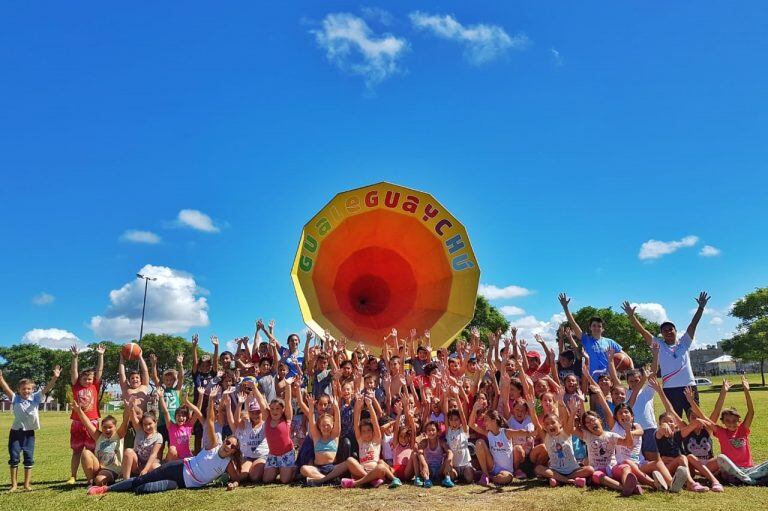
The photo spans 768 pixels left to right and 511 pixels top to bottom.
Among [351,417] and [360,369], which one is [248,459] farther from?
[360,369]

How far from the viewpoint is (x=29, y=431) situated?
24.2ft

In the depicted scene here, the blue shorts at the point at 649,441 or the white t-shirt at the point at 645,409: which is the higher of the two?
the white t-shirt at the point at 645,409

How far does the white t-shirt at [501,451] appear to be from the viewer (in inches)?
255

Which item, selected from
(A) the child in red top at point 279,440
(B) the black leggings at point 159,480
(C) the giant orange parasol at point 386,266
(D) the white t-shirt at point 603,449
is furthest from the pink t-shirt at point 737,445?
(B) the black leggings at point 159,480

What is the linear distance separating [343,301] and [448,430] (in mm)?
6337

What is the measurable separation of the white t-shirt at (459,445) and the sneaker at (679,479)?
2.36 metres

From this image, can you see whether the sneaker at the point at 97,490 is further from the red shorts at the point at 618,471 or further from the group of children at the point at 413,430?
the red shorts at the point at 618,471

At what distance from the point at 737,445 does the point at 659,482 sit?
1.38 meters

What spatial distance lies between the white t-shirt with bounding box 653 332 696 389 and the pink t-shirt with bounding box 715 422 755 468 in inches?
44.0

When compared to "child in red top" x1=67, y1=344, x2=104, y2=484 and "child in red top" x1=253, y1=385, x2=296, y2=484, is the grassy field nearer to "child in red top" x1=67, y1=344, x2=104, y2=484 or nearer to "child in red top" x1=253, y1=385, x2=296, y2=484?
"child in red top" x1=253, y1=385, x2=296, y2=484

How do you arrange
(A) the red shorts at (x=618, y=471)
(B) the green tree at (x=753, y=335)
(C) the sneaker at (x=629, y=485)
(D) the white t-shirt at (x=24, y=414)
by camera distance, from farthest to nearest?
(B) the green tree at (x=753, y=335)
(D) the white t-shirt at (x=24, y=414)
(A) the red shorts at (x=618, y=471)
(C) the sneaker at (x=629, y=485)

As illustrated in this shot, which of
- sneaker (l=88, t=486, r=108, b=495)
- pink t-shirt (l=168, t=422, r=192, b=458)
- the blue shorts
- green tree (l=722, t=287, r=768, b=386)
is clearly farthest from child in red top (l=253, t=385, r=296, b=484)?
green tree (l=722, t=287, r=768, b=386)

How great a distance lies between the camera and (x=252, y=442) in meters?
7.13

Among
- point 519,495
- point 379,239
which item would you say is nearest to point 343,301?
point 379,239
